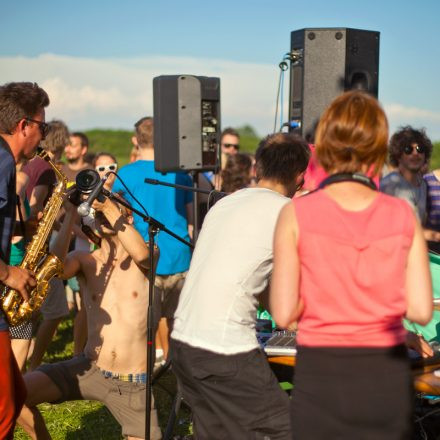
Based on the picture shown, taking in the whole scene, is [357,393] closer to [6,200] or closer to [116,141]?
[6,200]

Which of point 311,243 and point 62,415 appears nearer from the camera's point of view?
point 311,243

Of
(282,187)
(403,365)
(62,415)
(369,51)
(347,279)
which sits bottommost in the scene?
(62,415)

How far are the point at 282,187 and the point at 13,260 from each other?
2605 millimetres

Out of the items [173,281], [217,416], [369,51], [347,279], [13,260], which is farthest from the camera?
[369,51]

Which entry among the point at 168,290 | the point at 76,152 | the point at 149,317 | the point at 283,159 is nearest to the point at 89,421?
the point at 168,290

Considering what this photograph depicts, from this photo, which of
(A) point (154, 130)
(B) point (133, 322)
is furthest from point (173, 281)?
(B) point (133, 322)

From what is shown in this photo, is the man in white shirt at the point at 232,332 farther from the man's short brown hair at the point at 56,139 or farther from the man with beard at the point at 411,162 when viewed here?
the man's short brown hair at the point at 56,139

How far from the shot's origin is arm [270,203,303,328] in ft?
7.55

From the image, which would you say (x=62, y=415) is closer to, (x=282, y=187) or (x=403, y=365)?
(x=282, y=187)

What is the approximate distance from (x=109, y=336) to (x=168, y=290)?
7.37 feet

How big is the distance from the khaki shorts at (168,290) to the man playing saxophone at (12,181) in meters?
2.83

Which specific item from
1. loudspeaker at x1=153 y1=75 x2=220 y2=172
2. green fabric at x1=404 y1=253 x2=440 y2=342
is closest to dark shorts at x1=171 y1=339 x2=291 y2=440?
green fabric at x1=404 y1=253 x2=440 y2=342

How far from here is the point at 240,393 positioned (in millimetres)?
2801

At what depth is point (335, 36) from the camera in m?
6.43
